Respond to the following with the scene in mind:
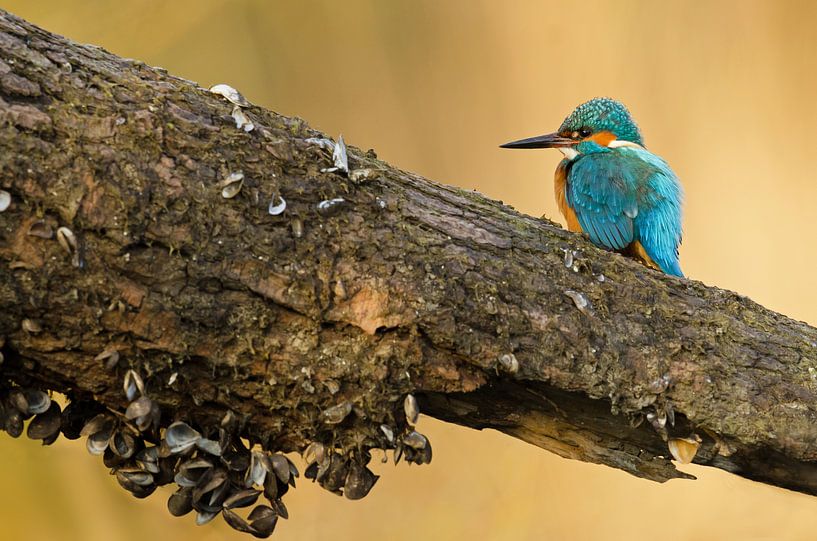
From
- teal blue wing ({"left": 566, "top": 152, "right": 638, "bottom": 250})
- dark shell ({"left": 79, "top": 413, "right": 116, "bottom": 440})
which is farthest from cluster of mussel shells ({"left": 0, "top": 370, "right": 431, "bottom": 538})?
teal blue wing ({"left": 566, "top": 152, "right": 638, "bottom": 250})

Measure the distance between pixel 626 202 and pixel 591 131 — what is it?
425mm

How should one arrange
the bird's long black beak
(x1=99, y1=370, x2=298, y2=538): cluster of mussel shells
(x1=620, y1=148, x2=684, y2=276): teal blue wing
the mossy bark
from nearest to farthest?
the mossy bark
(x1=99, y1=370, x2=298, y2=538): cluster of mussel shells
(x1=620, y1=148, x2=684, y2=276): teal blue wing
the bird's long black beak

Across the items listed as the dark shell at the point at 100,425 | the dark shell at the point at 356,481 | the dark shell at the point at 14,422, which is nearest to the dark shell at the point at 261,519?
the dark shell at the point at 356,481

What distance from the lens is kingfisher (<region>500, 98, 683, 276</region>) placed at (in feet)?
7.38

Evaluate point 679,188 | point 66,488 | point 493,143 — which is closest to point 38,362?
point 679,188

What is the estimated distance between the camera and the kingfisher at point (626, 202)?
2250 mm

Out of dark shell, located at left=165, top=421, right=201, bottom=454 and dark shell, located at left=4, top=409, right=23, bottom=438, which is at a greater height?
dark shell, located at left=165, top=421, right=201, bottom=454

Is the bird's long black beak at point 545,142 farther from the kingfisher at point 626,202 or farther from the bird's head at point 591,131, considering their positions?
the kingfisher at point 626,202

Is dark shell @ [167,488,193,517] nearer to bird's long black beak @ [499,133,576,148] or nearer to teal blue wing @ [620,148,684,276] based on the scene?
teal blue wing @ [620,148,684,276]

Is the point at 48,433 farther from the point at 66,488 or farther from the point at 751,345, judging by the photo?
the point at 66,488

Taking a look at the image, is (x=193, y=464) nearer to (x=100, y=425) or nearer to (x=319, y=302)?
(x=100, y=425)

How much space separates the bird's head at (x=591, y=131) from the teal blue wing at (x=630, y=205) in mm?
226

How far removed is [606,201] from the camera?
227cm

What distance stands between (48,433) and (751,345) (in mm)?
1164
